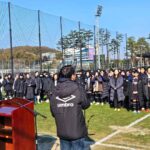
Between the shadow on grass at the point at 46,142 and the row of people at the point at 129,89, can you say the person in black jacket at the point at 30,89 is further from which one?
the shadow on grass at the point at 46,142

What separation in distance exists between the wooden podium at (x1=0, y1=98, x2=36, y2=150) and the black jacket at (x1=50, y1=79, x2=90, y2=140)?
1094mm

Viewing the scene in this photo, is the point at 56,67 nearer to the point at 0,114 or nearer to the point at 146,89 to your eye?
the point at 146,89

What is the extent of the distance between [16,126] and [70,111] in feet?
4.38

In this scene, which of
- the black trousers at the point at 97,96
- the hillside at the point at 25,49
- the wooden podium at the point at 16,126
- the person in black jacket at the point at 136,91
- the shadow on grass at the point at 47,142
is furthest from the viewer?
the hillside at the point at 25,49

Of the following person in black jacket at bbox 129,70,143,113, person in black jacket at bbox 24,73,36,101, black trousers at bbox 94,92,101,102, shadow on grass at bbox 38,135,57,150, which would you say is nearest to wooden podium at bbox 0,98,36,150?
shadow on grass at bbox 38,135,57,150

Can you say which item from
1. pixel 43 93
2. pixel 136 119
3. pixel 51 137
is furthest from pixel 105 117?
pixel 43 93

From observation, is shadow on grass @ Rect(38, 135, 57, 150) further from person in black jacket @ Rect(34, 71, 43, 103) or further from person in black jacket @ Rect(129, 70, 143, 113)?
person in black jacket @ Rect(34, 71, 43, 103)

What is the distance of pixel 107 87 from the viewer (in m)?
17.2

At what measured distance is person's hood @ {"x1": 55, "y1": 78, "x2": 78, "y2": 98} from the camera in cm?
564

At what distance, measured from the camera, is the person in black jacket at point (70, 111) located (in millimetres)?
5609

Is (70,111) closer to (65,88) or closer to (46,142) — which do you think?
(65,88)

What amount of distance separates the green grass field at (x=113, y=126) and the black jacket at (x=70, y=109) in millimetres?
1861

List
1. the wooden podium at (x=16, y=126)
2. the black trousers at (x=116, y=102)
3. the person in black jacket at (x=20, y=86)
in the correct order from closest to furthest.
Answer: the wooden podium at (x=16, y=126) → the black trousers at (x=116, y=102) → the person in black jacket at (x=20, y=86)

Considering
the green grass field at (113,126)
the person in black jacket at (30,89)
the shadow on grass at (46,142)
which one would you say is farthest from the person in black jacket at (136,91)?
the person in black jacket at (30,89)
